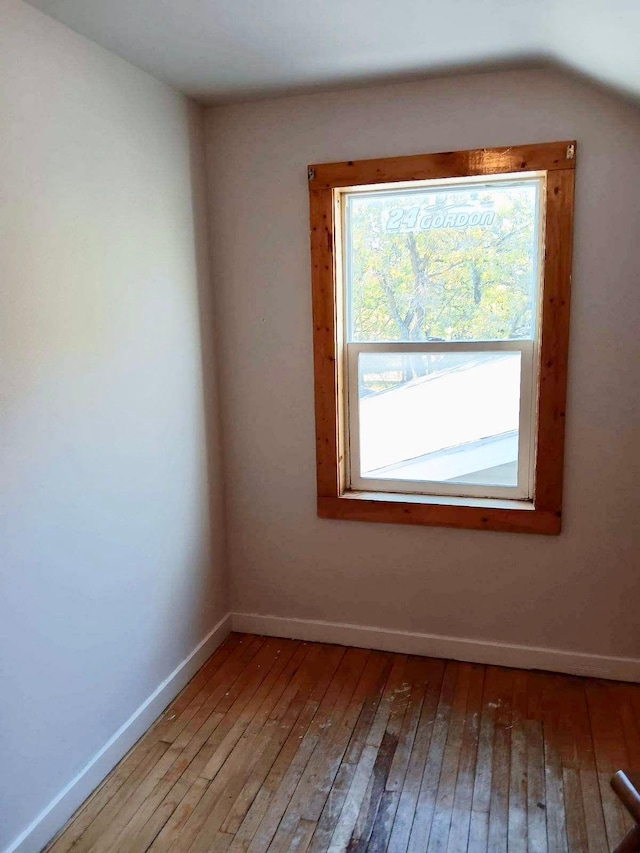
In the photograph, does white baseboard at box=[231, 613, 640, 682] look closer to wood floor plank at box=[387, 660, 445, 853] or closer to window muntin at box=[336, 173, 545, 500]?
wood floor plank at box=[387, 660, 445, 853]

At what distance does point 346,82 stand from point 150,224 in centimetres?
99

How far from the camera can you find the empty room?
1.96 meters

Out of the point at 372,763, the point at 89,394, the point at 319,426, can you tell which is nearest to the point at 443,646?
the point at 372,763

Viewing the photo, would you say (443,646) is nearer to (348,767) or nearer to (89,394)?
(348,767)

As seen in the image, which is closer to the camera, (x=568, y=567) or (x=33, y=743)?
(x=33, y=743)

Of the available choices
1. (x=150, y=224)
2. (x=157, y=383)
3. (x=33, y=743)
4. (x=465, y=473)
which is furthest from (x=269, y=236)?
(x=33, y=743)

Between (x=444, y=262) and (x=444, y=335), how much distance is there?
314 millimetres

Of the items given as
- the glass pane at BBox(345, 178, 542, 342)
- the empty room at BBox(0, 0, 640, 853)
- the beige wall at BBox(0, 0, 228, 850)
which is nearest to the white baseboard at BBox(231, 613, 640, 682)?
the empty room at BBox(0, 0, 640, 853)

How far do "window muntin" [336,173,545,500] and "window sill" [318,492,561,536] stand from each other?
0.07m

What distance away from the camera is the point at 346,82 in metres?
2.60

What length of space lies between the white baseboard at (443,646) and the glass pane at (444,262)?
1381 millimetres

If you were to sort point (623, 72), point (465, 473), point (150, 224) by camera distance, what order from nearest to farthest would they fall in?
point (623, 72) → point (150, 224) → point (465, 473)

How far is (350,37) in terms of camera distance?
2.15m

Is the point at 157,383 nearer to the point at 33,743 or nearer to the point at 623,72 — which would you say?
the point at 33,743
